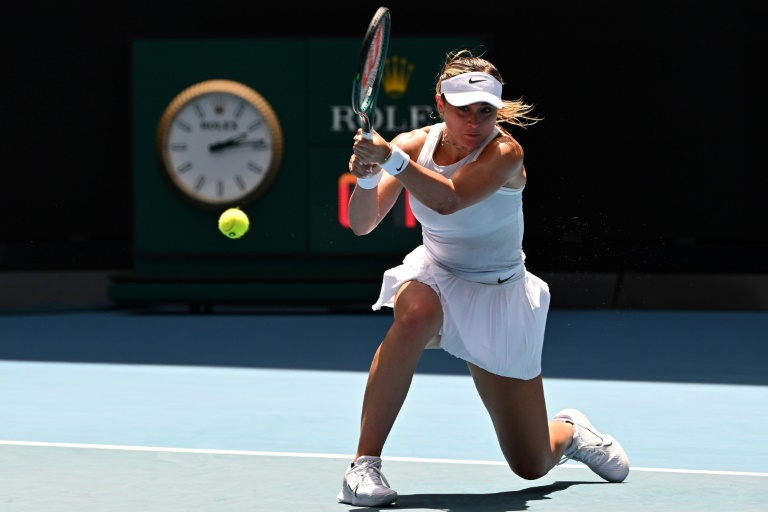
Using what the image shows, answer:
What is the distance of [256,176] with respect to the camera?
36.4ft

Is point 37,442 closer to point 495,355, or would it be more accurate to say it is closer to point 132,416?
point 132,416

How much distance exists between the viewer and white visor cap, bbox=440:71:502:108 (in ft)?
13.1

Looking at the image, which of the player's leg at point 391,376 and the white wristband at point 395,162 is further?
the player's leg at point 391,376

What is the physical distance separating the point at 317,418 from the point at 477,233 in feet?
6.03

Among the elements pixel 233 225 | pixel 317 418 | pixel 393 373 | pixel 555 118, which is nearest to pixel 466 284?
pixel 393 373

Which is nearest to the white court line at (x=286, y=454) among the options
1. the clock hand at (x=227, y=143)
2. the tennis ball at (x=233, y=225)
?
the tennis ball at (x=233, y=225)

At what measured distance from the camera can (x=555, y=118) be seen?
1186 centimetres

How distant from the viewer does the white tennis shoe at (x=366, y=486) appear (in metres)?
3.89

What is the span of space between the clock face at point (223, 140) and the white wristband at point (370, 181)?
698cm

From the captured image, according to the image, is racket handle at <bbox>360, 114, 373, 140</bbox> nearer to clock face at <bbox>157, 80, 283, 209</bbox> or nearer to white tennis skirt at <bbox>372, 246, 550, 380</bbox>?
white tennis skirt at <bbox>372, 246, 550, 380</bbox>

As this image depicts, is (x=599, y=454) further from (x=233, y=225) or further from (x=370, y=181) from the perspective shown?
(x=233, y=225)

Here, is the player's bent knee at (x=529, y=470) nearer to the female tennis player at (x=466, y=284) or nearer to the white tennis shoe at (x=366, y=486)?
the female tennis player at (x=466, y=284)

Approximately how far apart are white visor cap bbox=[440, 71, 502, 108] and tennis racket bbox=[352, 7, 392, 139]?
200 mm

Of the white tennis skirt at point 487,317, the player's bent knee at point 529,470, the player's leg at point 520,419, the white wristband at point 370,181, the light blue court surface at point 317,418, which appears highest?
the white wristband at point 370,181
